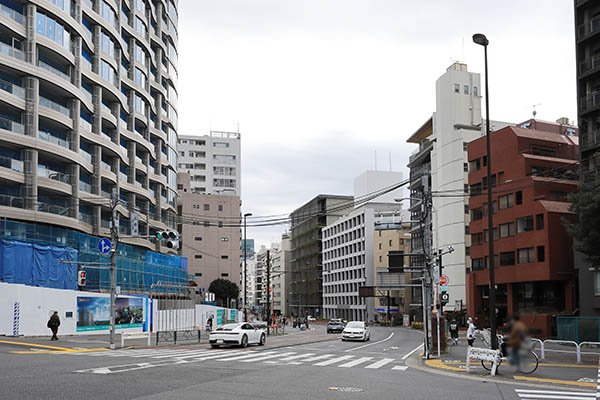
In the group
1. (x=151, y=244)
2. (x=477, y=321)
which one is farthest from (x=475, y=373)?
(x=151, y=244)

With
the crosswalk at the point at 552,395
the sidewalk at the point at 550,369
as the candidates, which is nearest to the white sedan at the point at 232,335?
the sidewalk at the point at 550,369

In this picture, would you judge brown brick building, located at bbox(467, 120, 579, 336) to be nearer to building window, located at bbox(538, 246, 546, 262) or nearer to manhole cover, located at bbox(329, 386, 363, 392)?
building window, located at bbox(538, 246, 546, 262)

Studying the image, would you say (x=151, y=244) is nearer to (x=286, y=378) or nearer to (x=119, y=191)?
(x=119, y=191)

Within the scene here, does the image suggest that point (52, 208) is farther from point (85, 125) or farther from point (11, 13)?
point (11, 13)

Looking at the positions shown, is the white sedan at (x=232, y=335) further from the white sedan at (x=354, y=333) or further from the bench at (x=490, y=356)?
the bench at (x=490, y=356)

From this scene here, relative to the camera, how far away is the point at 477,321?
6050 cm

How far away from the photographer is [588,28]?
4784 centimetres

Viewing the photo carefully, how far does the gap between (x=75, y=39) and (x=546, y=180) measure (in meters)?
43.8

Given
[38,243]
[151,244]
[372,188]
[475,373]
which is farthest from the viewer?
[372,188]

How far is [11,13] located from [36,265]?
18905 millimetres

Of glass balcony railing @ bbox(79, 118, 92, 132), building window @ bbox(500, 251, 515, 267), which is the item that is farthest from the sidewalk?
glass balcony railing @ bbox(79, 118, 92, 132)

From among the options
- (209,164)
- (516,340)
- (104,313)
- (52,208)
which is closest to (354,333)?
(104,313)

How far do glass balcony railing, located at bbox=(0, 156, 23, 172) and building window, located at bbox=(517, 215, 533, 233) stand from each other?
142ft

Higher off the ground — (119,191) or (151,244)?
(119,191)
